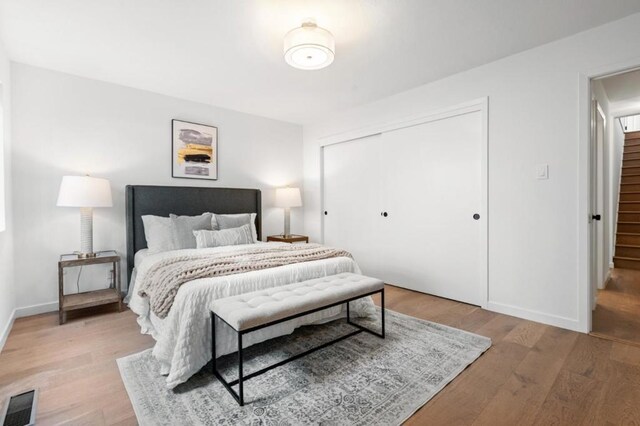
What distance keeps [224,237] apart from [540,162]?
10.4ft

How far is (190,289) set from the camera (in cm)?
193

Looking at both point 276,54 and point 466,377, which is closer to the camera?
point 466,377

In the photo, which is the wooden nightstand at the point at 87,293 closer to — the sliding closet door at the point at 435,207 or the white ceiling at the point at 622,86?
the sliding closet door at the point at 435,207

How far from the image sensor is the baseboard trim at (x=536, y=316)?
2549mm

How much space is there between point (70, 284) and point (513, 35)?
4.70 meters

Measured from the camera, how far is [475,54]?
282 centimetres

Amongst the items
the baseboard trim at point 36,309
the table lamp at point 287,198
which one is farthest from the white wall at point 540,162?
the baseboard trim at point 36,309

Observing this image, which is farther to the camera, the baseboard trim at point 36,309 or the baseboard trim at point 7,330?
the baseboard trim at point 36,309

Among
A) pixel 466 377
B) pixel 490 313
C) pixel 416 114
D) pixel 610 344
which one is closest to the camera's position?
pixel 466 377

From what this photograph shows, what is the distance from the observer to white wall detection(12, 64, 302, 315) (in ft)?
9.60

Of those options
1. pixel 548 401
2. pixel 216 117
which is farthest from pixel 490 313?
pixel 216 117

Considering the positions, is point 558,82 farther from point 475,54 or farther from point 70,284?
point 70,284

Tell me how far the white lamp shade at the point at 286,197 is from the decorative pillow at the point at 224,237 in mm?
974

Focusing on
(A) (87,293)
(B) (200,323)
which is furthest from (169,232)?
(B) (200,323)
